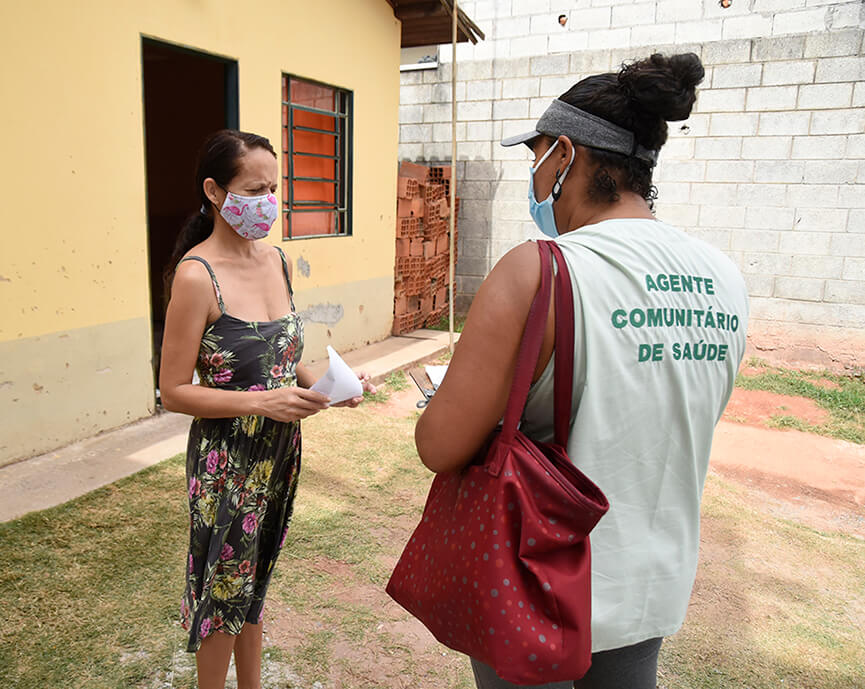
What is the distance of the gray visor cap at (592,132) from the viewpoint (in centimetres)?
121

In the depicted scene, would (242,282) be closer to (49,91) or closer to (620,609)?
(620,609)

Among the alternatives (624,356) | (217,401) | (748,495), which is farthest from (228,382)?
(748,495)

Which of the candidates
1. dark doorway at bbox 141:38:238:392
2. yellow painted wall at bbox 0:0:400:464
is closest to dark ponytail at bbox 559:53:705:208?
yellow painted wall at bbox 0:0:400:464

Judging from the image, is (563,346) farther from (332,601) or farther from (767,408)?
(767,408)

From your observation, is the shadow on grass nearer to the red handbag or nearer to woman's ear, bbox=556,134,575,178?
the red handbag

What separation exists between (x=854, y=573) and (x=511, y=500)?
3181 millimetres

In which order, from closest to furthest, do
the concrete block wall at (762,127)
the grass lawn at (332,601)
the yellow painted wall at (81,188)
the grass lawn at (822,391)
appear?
the grass lawn at (332,601), the yellow painted wall at (81,188), the grass lawn at (822,391), the concrete block wall at (762,127)

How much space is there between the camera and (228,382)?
179 cm

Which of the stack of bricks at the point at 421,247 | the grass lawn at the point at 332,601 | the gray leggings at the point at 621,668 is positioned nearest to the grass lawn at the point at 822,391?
the grass lawn at the point at 332,601

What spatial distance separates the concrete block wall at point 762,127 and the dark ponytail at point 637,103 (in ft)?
21.0

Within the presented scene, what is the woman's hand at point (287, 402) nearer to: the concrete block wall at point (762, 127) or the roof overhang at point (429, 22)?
the roof overhang at point (429, 22)

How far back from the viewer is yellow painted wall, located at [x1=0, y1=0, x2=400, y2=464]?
3.55 meters

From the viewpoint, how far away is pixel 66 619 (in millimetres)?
2510

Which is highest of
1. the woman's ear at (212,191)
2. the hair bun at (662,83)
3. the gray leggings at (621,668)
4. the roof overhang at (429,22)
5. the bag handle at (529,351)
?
the roof overhang at (429,22)
